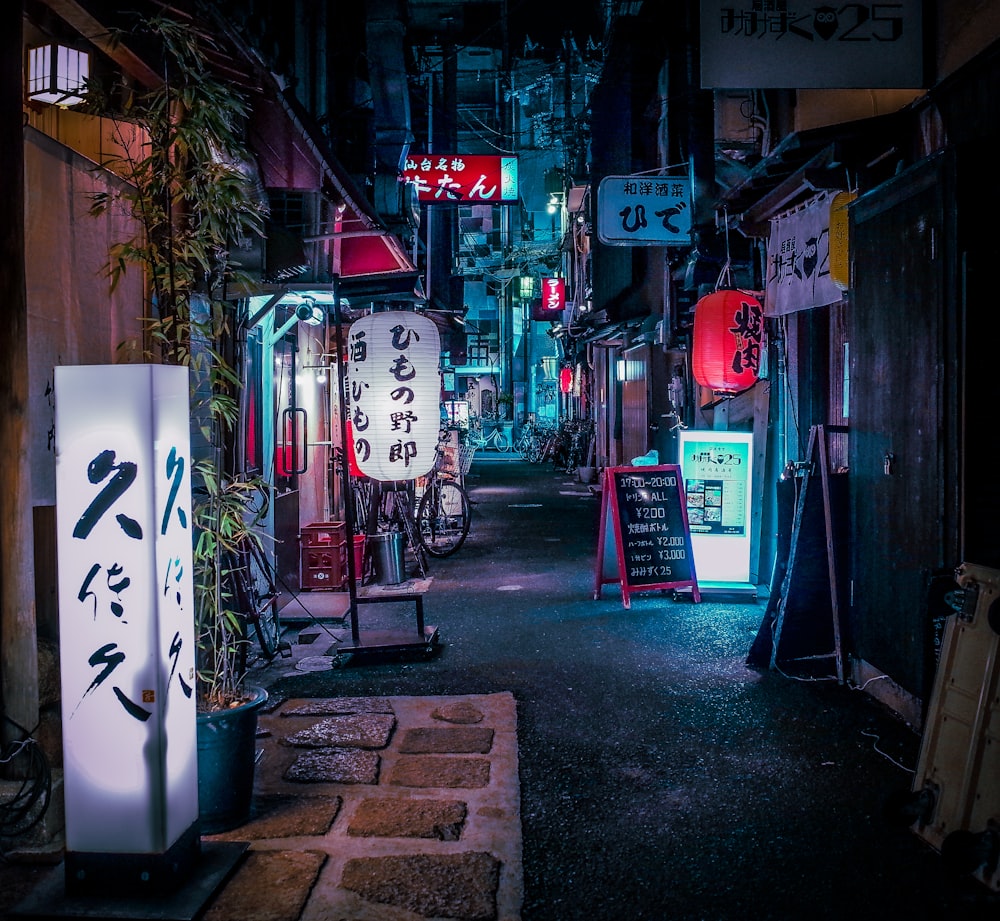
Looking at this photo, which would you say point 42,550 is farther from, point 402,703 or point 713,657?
point 713,657

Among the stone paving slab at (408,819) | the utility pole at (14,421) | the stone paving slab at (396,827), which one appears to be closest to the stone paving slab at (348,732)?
the stone paving slab at (396,827)

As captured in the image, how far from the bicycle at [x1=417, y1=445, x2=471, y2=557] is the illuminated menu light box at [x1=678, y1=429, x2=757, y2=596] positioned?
5.61 m

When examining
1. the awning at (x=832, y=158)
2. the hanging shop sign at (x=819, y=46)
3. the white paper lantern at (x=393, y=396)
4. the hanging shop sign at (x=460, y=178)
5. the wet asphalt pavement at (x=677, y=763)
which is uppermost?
the hanging shop sign at (x=460, y=178)

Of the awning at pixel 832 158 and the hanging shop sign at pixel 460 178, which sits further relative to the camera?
the hanging shop sign at pixel 460 178

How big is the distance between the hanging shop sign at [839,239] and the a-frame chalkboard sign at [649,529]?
3.81m

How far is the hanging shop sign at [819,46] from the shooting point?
7.39 m

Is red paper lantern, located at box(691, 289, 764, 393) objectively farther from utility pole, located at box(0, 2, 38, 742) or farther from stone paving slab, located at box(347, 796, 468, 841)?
utility pole, located at box(0, 2, 38, 742)

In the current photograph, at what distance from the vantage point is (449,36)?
29.9 metres

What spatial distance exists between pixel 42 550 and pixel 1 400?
1120 mm

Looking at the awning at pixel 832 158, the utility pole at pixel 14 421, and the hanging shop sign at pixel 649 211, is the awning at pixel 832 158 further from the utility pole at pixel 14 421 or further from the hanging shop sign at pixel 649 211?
the utility pole at pixel 14 421

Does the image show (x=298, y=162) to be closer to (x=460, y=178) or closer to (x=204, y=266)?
(x=204, y=266)

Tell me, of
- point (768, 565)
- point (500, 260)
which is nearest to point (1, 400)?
point (768, 565)

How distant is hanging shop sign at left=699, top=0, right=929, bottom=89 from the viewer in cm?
739

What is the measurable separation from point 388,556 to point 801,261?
7.11 meters
